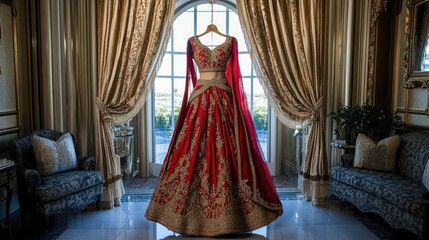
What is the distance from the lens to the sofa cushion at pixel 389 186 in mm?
2602

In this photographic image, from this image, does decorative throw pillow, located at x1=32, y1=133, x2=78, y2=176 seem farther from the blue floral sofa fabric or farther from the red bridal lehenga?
the red bridal lehenga

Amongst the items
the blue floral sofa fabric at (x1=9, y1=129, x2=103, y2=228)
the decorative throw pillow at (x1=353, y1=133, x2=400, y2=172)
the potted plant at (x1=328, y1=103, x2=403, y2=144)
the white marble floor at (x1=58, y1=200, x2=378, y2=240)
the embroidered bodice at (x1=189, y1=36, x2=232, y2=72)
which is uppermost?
the embroidered bodice at (x1=189, y1=36, x2=232, y2=72)

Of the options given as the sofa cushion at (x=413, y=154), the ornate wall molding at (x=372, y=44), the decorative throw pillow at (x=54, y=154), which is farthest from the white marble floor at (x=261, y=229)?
the ornate wall molding at (x=372, y=44)

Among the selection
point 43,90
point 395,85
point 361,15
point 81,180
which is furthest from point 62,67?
point 395,85

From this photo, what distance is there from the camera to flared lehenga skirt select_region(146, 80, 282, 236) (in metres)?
2.88

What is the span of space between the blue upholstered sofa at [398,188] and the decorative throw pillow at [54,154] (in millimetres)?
2606

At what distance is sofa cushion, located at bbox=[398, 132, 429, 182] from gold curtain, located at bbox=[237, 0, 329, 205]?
760 mm

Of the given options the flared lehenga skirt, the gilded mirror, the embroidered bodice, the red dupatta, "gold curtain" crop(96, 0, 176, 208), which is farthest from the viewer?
"gold curtain" crop(96, 0, 176, 208)

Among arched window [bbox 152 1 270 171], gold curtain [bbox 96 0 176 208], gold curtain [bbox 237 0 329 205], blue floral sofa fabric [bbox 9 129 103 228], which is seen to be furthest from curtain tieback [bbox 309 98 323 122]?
blue floral sofa fabric [bbox 9 129 103 228]

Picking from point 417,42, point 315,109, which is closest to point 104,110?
point 315,109

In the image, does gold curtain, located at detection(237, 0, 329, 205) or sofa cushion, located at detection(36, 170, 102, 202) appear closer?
sofa cushion, located at detection(36, 170, 102, 202)

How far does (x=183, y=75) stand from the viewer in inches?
191

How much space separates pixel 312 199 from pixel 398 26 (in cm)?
205

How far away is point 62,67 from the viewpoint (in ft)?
12.3
